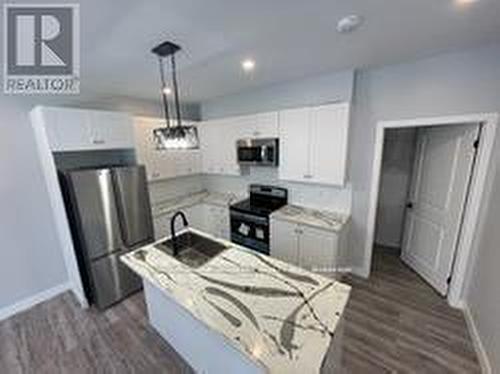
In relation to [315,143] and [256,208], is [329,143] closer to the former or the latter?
[315,143]

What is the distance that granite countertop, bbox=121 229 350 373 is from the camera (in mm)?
1091

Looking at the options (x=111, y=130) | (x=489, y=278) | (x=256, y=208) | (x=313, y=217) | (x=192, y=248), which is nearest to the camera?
(x=489, y=278)

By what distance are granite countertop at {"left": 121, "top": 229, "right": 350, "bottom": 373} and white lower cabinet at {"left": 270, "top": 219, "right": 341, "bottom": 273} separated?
42.3 inches

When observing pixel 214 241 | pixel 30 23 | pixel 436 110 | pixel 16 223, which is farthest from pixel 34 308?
pixel 436 110

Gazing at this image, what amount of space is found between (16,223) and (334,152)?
3.87m

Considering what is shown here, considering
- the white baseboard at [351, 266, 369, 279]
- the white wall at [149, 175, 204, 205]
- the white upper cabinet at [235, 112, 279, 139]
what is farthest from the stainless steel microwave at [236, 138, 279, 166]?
the white baseboard at [351, 266, 369, 279]

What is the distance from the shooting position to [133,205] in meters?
A: 2.88

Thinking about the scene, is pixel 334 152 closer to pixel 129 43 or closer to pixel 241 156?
pixel 241 156

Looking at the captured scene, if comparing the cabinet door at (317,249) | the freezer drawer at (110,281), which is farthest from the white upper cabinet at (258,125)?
the freezer drawer at (110,281)

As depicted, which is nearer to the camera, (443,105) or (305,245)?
(443,105)

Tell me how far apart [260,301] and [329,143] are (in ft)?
6.77

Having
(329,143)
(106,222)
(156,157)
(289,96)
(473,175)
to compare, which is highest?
(289,96)

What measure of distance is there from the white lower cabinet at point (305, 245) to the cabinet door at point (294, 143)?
Answer: 0.69 meters

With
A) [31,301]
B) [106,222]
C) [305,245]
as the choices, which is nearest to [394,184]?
[305,245]
